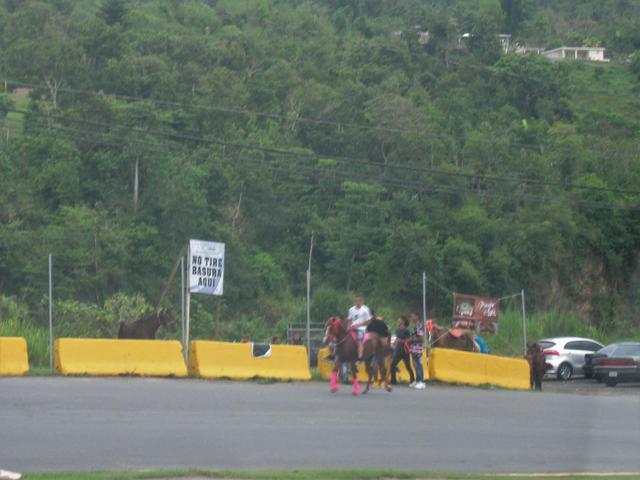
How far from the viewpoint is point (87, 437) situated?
1556 cm

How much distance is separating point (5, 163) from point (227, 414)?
48028 millimetres

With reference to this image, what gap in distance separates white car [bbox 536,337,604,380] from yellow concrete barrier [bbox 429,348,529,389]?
10.1 metres

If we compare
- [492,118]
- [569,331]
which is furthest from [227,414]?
[492,118]

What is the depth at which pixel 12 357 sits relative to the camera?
22438mm

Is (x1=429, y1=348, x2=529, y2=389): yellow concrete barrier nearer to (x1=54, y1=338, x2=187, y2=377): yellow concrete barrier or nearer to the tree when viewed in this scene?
(x1=54, y1=338, x2=187, y2=377): yellow concrete barrier

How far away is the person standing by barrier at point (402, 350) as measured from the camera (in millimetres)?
24828

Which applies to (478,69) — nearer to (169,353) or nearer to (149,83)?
(149,83)

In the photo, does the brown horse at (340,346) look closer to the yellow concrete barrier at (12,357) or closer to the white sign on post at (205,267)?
the white sign on post at (205,267)

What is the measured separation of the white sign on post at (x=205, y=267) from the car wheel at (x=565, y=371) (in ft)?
53.7

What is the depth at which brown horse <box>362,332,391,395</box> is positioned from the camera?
870 inches

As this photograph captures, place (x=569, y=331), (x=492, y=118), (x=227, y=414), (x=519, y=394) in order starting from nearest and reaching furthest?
(x=227, y=414) < (x=519, y=394) < (x=569, y=331) < (x=492, y=118)

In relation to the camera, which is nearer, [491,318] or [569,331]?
[491,318]

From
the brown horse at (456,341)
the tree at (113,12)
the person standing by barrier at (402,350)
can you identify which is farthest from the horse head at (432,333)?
the tree at (113,12)

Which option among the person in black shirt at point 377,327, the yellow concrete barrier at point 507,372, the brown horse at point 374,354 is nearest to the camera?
the brown horse at point 374,354
